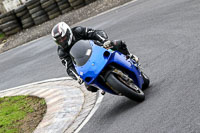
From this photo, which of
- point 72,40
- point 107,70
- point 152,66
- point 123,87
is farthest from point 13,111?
point 123,87

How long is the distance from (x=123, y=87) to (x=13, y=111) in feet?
13.2

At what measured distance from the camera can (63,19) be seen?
22.3 m

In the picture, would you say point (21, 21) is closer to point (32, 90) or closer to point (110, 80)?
point (32, 90)

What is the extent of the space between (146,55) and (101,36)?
233 cm

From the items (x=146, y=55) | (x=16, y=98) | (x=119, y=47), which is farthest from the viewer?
(x=16, y=98)

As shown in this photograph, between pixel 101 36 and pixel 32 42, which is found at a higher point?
pixel 101 36

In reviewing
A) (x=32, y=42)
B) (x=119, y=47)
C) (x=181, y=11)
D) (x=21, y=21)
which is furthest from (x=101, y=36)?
(x=21, y=21)

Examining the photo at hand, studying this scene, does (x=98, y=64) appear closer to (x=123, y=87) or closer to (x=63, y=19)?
(x=123, y=87)

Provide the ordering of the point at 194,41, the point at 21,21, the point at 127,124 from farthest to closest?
the point at 21,21 < the point at 194,41 < the point at 127,124

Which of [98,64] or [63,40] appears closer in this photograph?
[98,64]

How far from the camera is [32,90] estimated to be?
11.0 m

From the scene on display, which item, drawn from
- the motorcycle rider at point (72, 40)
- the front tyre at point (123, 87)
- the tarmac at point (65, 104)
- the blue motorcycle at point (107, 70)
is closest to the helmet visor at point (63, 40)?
the motorcycle rider at point (72, 40)

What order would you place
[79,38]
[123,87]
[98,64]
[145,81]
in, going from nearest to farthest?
[123,87] → [98,64] → [145,81] → [79,38]

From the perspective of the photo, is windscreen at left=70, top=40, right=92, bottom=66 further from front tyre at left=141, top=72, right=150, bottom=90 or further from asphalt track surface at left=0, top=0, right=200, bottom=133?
front tyre at left=141, top=72, right=150, bottom=90
